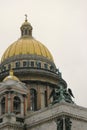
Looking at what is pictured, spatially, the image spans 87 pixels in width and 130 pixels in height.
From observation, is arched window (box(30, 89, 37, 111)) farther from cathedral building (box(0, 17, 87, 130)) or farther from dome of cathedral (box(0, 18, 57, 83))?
dome of cathedral (box(0, 18, 57, 83))

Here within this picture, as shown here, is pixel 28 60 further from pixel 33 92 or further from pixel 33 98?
pixel 33 98

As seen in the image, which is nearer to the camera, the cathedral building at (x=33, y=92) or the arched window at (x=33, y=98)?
the cathedral building at (x=33, y=92)

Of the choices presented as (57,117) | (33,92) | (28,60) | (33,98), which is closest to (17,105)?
(33,98)

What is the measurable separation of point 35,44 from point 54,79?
7926mm

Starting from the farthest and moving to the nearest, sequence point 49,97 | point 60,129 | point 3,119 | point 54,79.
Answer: point 54,79 → point 49,97 → point 3,119 → point 60,129

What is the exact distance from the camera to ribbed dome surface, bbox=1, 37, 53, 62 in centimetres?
9838

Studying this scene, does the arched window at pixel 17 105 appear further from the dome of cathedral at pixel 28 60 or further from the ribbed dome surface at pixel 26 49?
→ the ribbed dome surface at pixel 26 49

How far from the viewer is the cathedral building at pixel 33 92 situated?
76.9 m

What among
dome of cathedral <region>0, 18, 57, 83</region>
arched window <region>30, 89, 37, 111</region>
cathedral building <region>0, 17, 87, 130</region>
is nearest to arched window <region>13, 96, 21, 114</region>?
cathedral building <region>0, 17, 87, 130</region>

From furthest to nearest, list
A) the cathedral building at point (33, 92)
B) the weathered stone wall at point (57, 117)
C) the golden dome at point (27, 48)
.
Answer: the golden dome at point (27, 48), the cathedral building at point (33, 92), the weathered stone wall at point (57, 117)

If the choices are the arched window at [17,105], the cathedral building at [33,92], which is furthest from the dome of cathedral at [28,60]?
the arched window at [17,105]

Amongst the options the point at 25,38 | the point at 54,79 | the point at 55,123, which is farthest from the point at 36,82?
the point at 55,123

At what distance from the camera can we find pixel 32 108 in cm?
9338

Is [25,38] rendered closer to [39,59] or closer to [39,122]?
[39,59]
